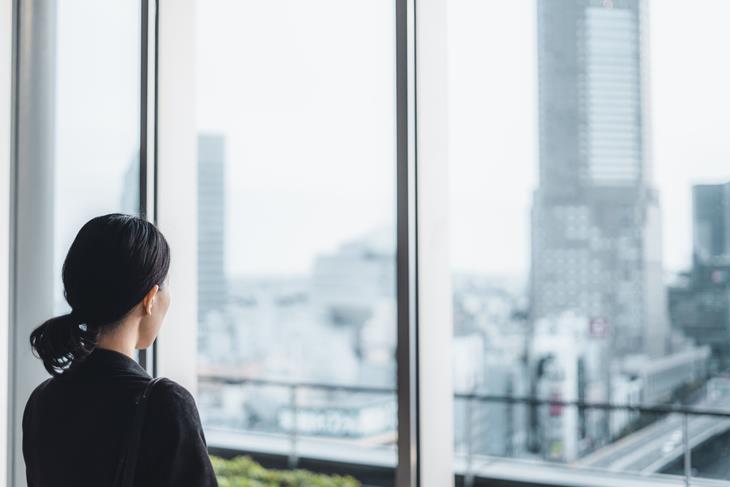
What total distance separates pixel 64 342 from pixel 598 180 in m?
4.58

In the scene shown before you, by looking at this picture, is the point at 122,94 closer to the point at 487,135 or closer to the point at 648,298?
the point at 487,135

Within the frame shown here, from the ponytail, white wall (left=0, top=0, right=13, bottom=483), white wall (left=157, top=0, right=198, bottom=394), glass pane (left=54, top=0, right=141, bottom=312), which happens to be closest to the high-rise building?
white wall (left=157, top=0, right=198, bottom=394)

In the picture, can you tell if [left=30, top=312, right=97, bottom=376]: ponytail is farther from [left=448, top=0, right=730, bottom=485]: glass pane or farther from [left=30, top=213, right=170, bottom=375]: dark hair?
[left=448, top=0, right=730, bottom=485]: glass pane

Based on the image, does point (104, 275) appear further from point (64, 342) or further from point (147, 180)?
point (147, 180)

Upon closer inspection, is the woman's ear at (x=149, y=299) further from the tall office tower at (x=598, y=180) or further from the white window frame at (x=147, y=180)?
the tall office tower at (x=598, y=180)

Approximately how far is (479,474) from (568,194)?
2.26 m

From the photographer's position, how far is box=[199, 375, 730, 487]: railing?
3.39 meters

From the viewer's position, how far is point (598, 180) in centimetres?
506

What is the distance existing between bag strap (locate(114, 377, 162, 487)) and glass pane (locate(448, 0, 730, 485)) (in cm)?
240

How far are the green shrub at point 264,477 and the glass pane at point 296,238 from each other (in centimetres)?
15

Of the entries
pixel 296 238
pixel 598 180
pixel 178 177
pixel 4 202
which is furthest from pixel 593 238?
pixel 4 202

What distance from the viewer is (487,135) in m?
4.91

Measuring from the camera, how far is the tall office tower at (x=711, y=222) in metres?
3.74

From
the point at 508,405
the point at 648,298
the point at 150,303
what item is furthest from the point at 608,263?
the point at 150,303
